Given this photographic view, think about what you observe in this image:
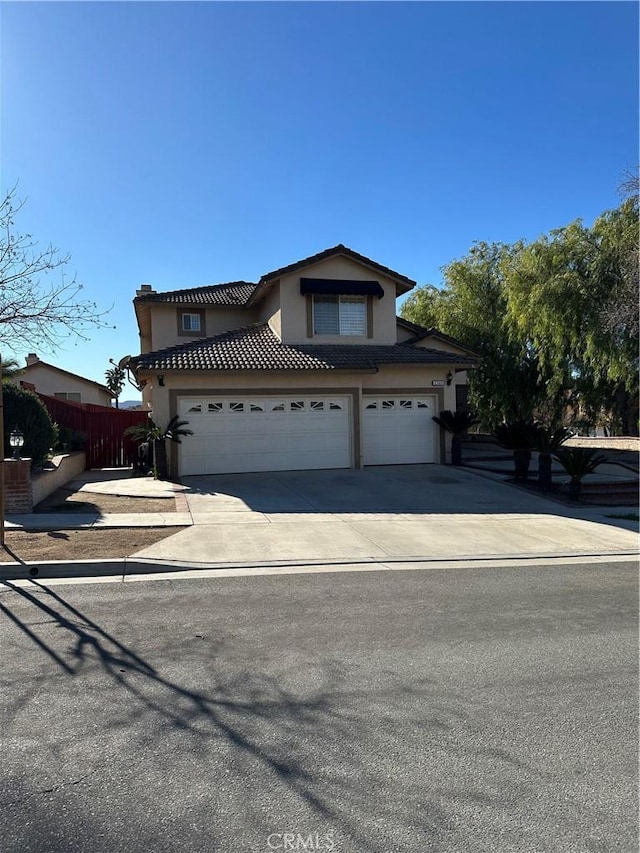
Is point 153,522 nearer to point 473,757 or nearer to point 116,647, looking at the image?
point 116,647

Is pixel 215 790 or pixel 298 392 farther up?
pixel 298 392

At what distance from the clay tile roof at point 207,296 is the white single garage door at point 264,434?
6583 mm

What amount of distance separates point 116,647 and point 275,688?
151cm

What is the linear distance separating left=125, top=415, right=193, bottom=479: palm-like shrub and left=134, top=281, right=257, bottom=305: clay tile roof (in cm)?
739

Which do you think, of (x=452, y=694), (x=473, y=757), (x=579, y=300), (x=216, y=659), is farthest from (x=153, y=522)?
(x=579, y=300)

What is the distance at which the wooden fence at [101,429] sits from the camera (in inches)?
730

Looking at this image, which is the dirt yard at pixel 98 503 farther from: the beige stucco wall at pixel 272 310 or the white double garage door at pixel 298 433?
the beige stucco wall at pixel 272 310

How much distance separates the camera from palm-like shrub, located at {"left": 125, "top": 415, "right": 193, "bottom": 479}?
15.8m

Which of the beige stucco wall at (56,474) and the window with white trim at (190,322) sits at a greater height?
the window with white trim at (190,322)

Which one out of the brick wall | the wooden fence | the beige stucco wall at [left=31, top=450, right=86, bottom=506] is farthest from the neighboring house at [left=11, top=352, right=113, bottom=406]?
the brick wall

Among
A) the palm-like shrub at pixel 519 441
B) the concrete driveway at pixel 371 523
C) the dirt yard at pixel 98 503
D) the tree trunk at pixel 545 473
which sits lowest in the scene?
the concrete driveway at pixel 371 523

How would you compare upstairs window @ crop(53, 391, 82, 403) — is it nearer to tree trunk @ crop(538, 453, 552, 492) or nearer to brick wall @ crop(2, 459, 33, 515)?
brick wall @ crop(2, 459, 33, 515)

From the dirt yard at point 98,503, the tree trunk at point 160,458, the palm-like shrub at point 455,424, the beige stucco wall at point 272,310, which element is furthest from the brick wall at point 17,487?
the palm-like shrub at point 455,424

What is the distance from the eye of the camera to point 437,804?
9.48 ft
